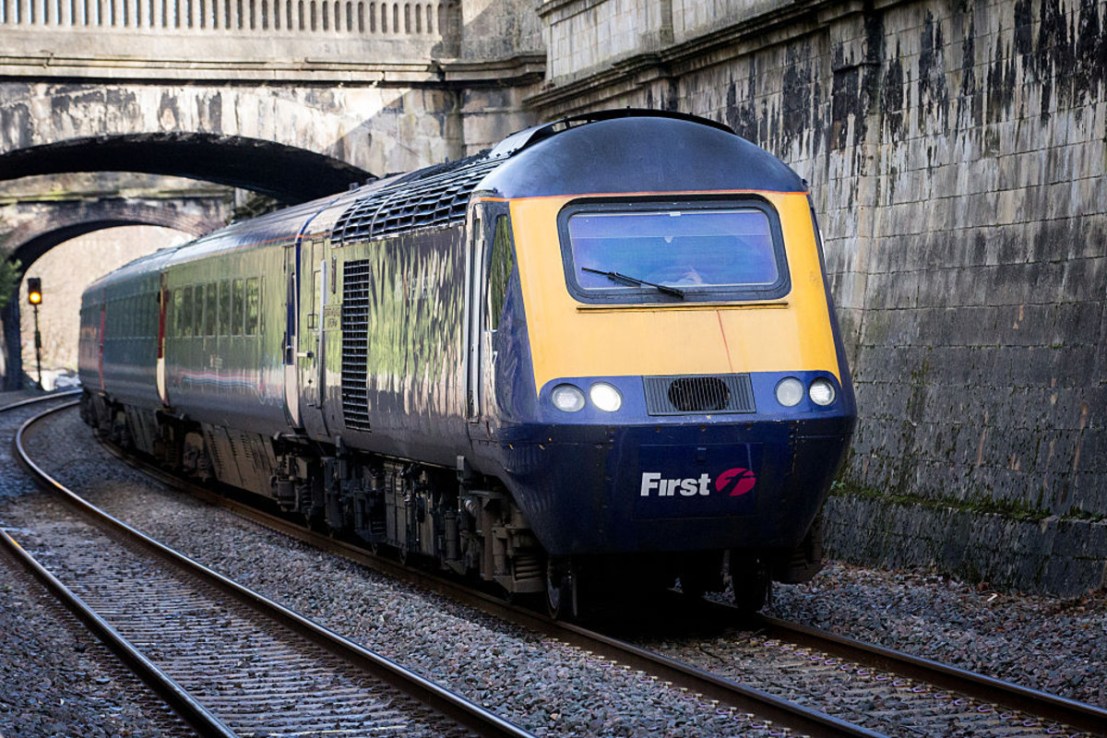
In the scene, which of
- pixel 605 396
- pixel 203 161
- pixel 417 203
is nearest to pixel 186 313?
pixel 203 161

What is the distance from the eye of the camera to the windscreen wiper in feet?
32.7

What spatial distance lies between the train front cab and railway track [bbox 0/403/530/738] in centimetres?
151

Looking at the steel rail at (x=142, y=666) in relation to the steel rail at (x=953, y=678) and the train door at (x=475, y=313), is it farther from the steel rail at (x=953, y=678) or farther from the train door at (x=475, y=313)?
the steel rail at (x=953, y=678)

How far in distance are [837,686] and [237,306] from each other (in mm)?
10636

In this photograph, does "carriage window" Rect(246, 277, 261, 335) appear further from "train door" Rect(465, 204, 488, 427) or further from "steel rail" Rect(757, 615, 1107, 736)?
"steel rail" Rect(757, 615, 1107, 736)

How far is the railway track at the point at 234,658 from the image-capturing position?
8453 millimetres

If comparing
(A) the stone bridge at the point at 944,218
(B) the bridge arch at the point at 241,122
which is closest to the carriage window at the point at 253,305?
(A) the stone bridge at the point at 944,218

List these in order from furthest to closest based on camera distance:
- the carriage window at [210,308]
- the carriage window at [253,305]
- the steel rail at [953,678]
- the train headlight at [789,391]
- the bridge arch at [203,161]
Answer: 1. the bridge arch at [203,161]
2. the carriage window at [210,308]
3. the carriage window at [253,305]
4. the train headlight at [789,391]
5. the steel rail at [953,678]

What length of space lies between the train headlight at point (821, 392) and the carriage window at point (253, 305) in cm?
828

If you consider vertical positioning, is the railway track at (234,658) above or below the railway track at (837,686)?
below

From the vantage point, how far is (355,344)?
533 inches

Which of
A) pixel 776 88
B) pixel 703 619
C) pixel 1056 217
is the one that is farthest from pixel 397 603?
pixel 776 88

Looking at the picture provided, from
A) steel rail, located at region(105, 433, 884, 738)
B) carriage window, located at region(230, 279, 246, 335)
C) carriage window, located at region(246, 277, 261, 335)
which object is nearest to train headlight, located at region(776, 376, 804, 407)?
steel rail, located at region(105, 433, 884, 738)

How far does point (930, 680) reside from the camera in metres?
8.69
